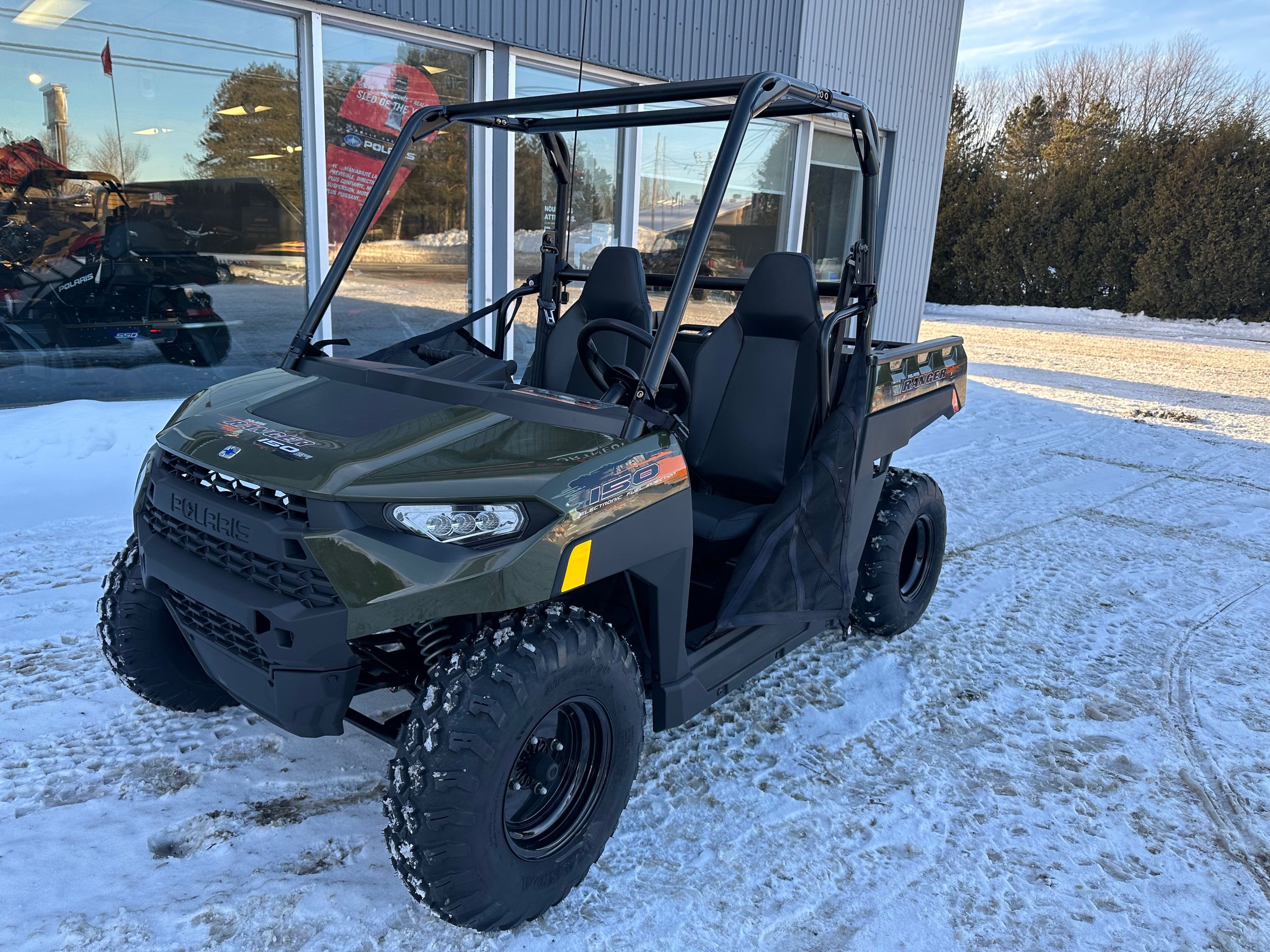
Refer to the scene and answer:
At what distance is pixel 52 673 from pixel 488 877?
1.92 m

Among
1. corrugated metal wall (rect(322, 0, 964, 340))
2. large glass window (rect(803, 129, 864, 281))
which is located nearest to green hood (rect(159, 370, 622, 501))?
corrugated metal wall (rect(322, 0, 964, 340))

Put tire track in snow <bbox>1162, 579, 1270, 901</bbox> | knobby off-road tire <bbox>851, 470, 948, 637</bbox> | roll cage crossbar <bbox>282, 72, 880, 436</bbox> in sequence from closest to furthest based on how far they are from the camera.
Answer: roll cage crossbar <bbox>282, 72, 880, 436</bbox>
tire track in snow <bbox>1162, 579, 1270, 901</bbox>
knobby off-road tire <bbox>851, 470, 948, 637</bbox>

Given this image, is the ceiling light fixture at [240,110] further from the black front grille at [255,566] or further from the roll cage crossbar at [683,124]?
the black front grille at [255,566]

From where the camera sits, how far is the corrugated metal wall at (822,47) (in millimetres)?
6992

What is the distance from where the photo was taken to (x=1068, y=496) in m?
5.88

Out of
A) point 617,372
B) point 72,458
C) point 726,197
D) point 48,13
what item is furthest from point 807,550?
point 48,13

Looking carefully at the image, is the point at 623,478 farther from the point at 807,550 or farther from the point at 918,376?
the point at 918,376

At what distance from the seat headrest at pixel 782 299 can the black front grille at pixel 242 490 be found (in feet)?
6.34

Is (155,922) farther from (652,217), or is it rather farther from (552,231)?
(652,217)

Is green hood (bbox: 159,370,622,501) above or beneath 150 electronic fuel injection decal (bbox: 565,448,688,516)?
above

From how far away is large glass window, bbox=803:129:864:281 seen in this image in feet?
33.7

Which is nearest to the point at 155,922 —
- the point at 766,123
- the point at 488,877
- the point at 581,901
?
A: the point at 488,877

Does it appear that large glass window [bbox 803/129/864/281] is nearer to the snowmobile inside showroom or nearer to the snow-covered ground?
the snowmobile inside showroom

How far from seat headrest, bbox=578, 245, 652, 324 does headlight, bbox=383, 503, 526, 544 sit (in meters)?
1.52
